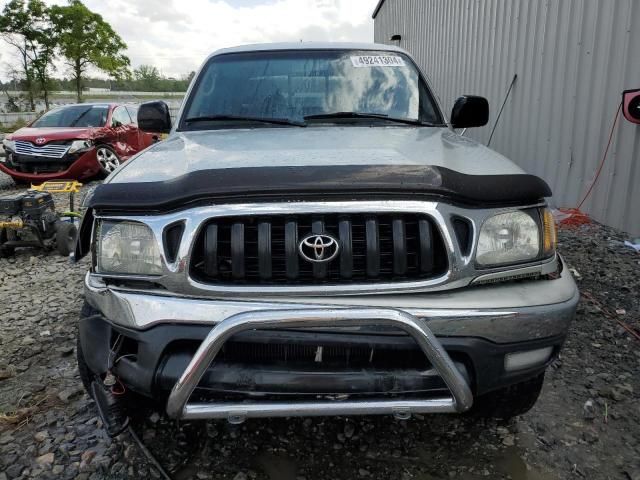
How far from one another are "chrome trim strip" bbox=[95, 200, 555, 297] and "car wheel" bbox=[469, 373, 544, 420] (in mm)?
621

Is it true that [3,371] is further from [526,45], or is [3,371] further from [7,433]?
[526,45]

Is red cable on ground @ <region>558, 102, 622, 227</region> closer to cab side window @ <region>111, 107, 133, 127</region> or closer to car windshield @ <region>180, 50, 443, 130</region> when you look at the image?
car windshield @ <region>180, 50, 443, 130</region>

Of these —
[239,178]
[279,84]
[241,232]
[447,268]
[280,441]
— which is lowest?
[280,441]

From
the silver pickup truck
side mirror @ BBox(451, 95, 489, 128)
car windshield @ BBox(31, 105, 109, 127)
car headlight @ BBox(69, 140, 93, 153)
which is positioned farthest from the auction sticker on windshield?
car windshield @ BBox(31, 105, 109, 127)

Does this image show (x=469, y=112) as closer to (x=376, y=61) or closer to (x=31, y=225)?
(x=376, y=61)

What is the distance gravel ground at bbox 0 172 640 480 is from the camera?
6.72ft

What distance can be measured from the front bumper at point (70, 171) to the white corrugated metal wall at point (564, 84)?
22.0 ft

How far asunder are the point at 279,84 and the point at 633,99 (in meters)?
3.44

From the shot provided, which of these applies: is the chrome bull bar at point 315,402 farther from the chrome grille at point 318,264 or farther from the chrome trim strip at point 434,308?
the chrome grille at point 318,264

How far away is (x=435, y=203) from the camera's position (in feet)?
5.65

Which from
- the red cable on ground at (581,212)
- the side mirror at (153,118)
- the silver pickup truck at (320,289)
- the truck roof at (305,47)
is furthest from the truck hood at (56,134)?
the silver pickup truck at (320,289)

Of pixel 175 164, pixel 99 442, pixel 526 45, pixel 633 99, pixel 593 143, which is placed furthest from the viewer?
pixel 526 45

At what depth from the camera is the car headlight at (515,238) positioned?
1.79m

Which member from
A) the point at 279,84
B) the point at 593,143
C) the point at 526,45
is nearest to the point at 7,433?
the point at 279,84
